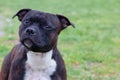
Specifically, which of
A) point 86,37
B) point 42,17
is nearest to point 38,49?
point 42,17

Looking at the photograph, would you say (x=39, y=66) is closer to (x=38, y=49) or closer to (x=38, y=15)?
(x=38, y=49)

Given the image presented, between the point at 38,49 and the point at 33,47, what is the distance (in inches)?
2.8

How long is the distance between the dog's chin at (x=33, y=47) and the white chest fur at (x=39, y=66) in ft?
0.41

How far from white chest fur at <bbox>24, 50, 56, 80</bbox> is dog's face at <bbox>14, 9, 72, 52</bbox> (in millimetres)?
143

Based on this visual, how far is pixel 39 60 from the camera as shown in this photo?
659 cm

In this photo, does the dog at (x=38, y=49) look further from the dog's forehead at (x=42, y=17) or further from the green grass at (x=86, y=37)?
the green grass at (x=86, y=37)

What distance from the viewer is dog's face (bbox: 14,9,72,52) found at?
627 centimetres

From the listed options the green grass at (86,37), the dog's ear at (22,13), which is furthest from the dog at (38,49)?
the green grass at (86,37)

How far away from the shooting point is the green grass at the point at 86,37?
977cm

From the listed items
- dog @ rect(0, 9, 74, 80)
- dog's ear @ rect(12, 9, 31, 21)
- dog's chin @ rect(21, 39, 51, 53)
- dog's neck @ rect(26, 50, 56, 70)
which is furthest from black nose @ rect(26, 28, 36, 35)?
dog's ear @ rect(12, 9, 31, 21)

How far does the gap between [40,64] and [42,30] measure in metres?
0.48

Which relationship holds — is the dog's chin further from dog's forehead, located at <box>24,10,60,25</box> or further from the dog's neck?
dog's forehead, located at <box>24,10,60,25</box>

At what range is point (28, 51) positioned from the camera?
6633 millimetres

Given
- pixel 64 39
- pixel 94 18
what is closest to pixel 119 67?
pixel 64 39
